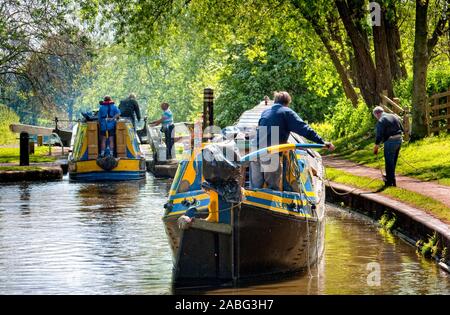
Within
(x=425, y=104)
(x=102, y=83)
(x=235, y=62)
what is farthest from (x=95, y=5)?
(x=102, y=83)

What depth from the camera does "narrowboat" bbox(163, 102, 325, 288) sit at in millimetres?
13422

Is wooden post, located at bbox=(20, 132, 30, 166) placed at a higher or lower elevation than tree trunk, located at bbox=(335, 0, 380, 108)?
lower

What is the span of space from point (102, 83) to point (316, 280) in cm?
11456

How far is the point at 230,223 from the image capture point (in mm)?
13477

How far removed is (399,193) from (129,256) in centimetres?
610

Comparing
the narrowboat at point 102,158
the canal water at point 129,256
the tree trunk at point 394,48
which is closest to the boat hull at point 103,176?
the narrowboat at point 102,158

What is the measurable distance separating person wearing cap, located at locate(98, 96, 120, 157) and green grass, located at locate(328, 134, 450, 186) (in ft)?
21.5

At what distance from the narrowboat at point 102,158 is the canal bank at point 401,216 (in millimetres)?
7957

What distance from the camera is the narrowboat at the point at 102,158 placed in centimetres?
3053

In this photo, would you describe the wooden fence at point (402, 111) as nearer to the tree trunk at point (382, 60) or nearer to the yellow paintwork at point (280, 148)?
the tree trunk at point (382, 60)

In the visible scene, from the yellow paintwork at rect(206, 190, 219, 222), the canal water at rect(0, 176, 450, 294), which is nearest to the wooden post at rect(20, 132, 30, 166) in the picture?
the canal water at rect(0, 176, 450, 294)

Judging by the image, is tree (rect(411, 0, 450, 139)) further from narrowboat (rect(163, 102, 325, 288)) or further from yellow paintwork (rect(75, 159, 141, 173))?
narrowboat (rect(163, 102, 325, 288))

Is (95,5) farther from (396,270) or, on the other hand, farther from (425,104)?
(396,270)
